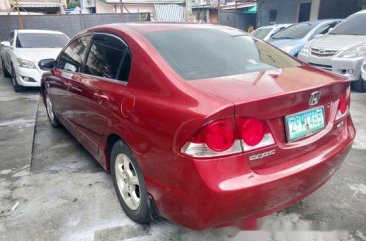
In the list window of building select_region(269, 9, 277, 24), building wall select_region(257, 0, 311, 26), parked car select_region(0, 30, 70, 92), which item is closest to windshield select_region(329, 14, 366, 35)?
parked car select_region(0, 30, 70, 92)

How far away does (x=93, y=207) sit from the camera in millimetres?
2877

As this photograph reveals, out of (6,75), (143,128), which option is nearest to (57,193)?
(143,128)

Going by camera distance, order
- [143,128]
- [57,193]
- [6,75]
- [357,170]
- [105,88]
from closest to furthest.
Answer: [143,128]
[105,88]
[57,193]
[357,170]
[6,75]

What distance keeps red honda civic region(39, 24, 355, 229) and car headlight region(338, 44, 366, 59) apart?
4110mm

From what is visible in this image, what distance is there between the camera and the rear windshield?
227cm

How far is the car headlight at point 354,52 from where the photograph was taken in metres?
6.27

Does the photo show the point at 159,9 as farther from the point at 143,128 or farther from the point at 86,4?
the point at 143,128

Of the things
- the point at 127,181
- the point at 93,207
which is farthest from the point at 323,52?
the point at 93,207

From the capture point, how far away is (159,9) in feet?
87.9

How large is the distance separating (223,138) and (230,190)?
292 millimetres

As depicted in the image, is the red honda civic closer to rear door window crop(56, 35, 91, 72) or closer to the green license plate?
the green license plate

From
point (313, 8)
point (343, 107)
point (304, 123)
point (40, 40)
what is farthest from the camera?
point (313, 8)

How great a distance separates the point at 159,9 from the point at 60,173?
25.3 metres

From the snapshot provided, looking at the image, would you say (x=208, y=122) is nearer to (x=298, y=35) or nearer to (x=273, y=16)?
(x=298, y=35)
